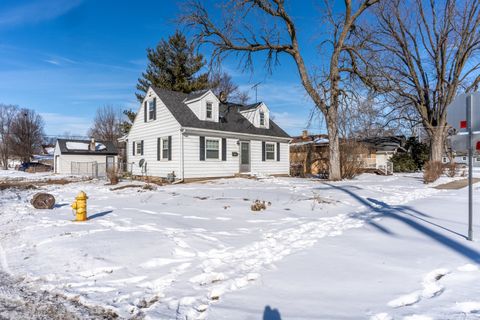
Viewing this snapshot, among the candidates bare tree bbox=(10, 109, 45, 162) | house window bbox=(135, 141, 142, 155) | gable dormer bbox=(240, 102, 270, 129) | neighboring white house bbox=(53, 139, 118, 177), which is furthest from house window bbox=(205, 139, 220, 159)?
bare tree bbox=(10, 109, 45, 162)

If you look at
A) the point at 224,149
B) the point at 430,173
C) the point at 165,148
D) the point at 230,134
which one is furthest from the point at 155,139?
the point at 430,173

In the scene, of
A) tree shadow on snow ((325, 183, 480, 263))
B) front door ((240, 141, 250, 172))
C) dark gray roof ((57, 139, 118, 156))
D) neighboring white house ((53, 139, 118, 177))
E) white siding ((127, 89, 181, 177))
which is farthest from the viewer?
dark gray roof ((57, 139, 118, 156))

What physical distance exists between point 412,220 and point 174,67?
26.7 meters

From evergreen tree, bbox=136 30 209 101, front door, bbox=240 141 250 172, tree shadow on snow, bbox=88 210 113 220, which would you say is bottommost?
tree shadow on snow, bbox=88 210 113 220

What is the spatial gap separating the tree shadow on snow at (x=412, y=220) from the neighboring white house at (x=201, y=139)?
28.5ft

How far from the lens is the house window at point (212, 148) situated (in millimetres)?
16062

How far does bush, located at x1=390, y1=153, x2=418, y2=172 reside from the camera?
26.3 m

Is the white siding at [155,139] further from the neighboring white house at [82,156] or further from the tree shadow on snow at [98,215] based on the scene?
the neighboring white house at [82,156]

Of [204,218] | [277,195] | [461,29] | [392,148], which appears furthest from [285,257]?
[392,148]

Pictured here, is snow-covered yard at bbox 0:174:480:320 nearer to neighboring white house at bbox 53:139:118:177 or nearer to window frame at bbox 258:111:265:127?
window frame at bbox 258:111:265:127

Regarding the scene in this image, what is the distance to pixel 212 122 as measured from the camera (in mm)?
16875

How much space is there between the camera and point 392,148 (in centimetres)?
A: 3017

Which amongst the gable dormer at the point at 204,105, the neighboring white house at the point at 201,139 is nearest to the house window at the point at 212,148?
A: the neighboring white house at the point at 201,139

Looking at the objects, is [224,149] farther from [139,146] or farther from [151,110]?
[139,146]
